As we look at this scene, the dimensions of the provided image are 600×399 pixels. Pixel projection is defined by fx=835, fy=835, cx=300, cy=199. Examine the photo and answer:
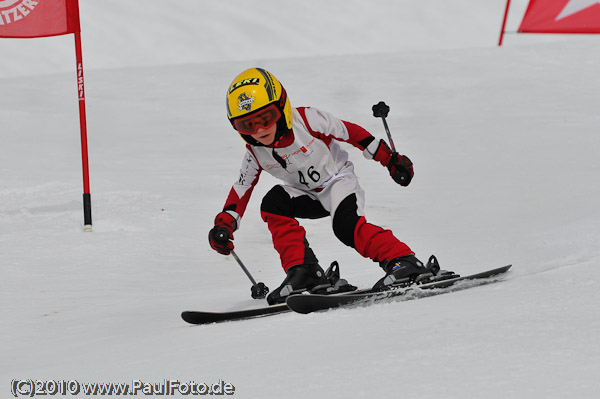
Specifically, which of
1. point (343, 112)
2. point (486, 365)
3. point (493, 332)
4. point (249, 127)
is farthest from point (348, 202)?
point (343, 112)

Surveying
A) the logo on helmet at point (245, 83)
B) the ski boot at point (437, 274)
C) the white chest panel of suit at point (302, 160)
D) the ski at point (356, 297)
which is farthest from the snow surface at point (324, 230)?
the logo on helmet at point (245, 83)

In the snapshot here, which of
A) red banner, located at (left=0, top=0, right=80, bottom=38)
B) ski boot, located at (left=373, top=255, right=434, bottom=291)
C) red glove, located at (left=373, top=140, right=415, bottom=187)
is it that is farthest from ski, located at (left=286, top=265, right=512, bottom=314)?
red banner, located at (left=0, top=0, right=80, bottom=38)

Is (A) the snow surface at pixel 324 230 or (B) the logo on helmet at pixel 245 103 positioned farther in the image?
(B) the logo on helmet at pixel 245 103

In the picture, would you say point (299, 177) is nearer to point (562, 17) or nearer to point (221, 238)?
point (221, 238)

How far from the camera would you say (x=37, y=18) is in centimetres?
714

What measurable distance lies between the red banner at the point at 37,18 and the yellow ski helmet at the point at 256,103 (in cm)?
344

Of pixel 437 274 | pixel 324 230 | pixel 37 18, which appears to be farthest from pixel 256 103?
pixel 37 18

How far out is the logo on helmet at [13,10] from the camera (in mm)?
6992

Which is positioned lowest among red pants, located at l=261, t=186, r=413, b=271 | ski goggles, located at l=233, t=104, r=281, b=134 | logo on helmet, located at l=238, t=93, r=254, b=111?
red pants, located at l=261, t=186, r=413, b=271

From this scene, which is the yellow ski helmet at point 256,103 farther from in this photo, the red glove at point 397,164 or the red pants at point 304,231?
the red glove at point 397,164

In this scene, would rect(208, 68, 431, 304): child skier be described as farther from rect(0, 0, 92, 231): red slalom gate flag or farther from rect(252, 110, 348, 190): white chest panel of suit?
rect(0, 0, 92, 231): red slalom gate flag

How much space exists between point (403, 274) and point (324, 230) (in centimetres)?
356

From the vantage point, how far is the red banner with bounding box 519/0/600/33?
7.38 meters

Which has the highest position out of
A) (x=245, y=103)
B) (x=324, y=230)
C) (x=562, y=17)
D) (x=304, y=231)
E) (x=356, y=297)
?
(x=562, y=17)
